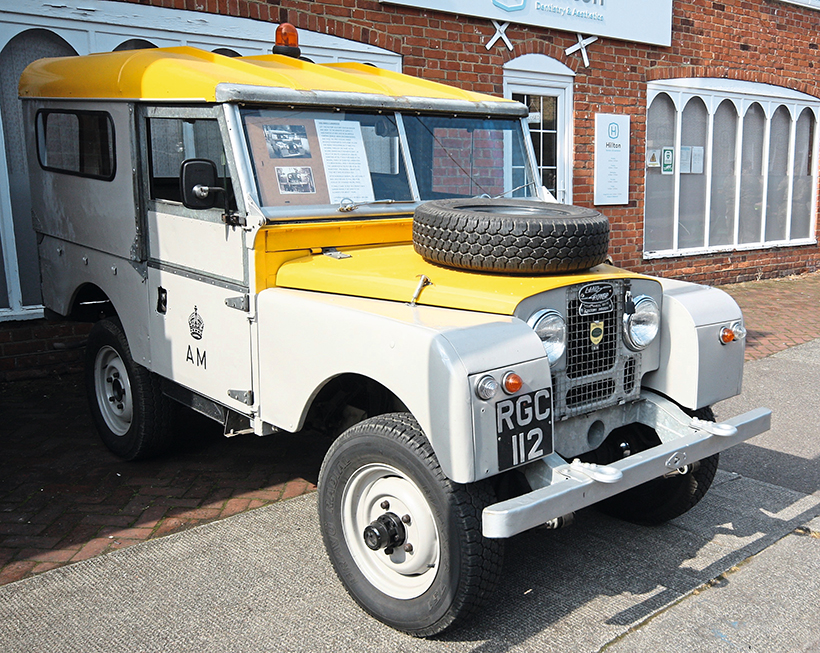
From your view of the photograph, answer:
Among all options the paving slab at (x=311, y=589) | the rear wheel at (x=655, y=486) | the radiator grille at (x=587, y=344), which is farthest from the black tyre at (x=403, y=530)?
the rear wheel at (x=655, y=486)

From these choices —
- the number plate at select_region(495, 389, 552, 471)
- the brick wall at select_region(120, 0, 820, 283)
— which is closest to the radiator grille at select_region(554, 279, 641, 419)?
the number plate at select_region(495, 389, 552, 471)

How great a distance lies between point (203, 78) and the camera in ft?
12.1

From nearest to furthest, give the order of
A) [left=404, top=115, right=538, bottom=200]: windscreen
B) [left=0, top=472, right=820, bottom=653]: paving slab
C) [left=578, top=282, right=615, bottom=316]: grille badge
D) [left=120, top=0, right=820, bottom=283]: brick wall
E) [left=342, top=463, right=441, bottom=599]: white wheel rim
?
1. [left=342, top=463, right=441, bottom=599]: white wheel rim
2. [left=0, top=472, right=820, bottom=653]: paving slab
3. [left=578, top=282, right=615, bottom=316]: grille badge
4. [left=404, top=115, right=538, bottom=200]: windscreen
5. [left=120, top=0, right=820, bottom=283]: brick wall

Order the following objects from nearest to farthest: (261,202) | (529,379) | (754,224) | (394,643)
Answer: (529,379) → (394,643) → (261,202) → (754,224)

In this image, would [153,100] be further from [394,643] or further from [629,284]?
[394,643]

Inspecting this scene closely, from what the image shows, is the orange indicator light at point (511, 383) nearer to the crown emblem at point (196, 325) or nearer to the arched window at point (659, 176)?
the crown emblem at point (196, 325)

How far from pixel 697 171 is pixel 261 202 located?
9.31m

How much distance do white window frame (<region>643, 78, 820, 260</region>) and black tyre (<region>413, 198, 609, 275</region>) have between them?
7.96 m

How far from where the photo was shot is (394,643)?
301 cm

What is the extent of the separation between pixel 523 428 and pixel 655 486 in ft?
4.83

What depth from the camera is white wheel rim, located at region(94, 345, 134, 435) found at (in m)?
4.89

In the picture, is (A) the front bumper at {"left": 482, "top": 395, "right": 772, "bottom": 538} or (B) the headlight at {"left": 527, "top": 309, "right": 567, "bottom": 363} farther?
(B) the headlight at {"left": 527, "top": 309, "right": 567, "bottom": 363}

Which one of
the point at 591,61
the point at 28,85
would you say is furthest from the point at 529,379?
the point at 591,61

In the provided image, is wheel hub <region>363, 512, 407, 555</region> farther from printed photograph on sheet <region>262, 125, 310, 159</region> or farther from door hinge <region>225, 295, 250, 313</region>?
printed photograph on sheet <region>262, 125, 310, 159</region>
